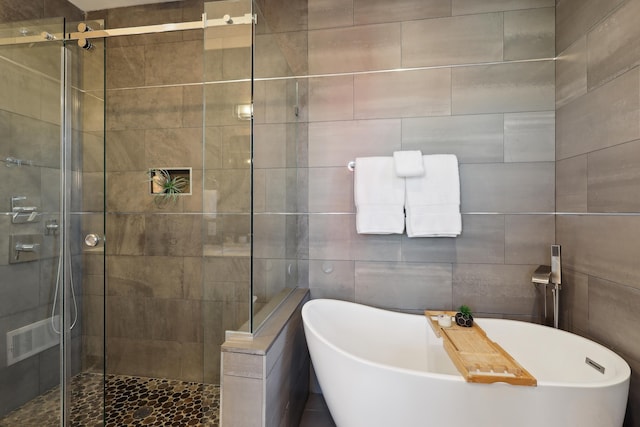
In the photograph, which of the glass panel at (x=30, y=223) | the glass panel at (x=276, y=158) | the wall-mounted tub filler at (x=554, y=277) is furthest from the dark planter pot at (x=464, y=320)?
the glass panel at (x=30, y=223)

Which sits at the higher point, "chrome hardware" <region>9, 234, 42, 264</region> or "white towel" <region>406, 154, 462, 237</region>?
"white towel" <region>406, 154, 462, 237</region>

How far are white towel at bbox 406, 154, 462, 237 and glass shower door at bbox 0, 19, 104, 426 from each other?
1.76 metres

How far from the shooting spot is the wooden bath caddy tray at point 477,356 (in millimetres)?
1097

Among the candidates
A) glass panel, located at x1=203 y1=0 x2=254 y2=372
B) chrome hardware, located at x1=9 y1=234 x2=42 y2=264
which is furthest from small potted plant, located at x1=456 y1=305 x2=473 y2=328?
chrome hardware, located at x1=9 y1=234 x2=42 y2=264

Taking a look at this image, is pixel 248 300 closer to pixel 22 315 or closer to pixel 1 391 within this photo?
pixel 22 315

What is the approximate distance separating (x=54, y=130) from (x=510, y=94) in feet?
8.45

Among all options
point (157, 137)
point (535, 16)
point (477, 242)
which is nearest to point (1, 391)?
point (157, 137)

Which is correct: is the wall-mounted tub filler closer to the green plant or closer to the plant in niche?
the green plant

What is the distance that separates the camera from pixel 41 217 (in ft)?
4.68

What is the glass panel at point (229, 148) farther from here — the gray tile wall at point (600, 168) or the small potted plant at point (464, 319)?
the gray tile wall at point (600, 168)

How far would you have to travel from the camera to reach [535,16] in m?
1.83

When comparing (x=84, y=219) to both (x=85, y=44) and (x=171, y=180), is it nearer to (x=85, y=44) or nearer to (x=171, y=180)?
(x=171, y=180)

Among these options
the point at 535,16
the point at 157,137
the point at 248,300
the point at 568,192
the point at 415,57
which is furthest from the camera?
the point at 157,137

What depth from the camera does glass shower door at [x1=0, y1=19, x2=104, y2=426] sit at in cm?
138
